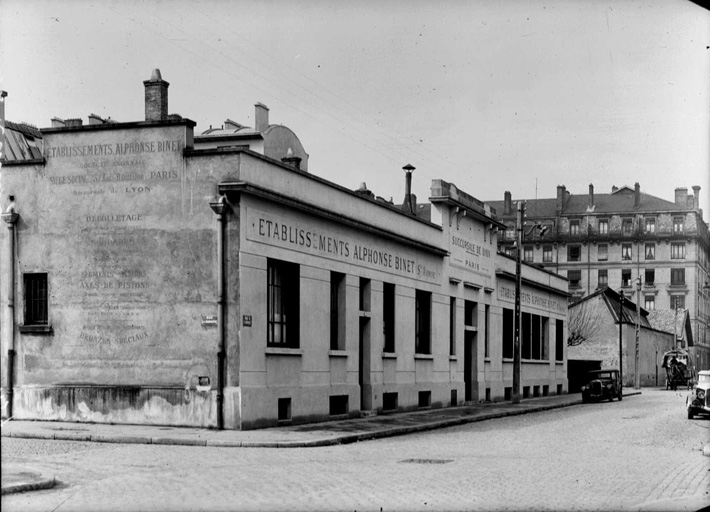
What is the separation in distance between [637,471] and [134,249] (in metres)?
12.5

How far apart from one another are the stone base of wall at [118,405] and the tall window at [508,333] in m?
24.7

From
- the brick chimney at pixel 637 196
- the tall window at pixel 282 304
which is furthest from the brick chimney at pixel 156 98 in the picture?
the brick chimney at pixel 637 196

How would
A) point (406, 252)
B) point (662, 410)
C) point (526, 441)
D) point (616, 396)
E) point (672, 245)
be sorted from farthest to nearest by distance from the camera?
point (672, 245)
point (616, 396)
point (662, 410)
point (406, 252)
point (526, 441)

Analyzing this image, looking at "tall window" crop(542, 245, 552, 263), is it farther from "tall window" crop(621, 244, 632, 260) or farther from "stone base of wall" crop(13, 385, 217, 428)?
"stone base of wall" crop(13, 385, 217, 428)

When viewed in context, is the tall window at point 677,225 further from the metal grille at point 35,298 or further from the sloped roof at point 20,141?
the metal grille at point 35,298

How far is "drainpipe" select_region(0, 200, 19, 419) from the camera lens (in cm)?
2172

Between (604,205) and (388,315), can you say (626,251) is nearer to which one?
(604,205)

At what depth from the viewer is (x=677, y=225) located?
108625mm

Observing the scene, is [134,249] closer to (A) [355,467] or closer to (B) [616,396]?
(A) [355,467]

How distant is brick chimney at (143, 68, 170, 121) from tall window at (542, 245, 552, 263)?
94.5 m

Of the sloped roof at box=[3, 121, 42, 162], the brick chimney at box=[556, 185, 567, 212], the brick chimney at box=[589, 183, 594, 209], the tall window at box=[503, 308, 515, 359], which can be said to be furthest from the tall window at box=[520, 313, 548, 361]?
the brick chimney at box=[556, 185, 567, 212]

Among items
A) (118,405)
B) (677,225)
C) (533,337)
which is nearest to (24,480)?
(118,405)

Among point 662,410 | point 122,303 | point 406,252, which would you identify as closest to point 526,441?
point 122,303

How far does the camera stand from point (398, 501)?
34.6ft
